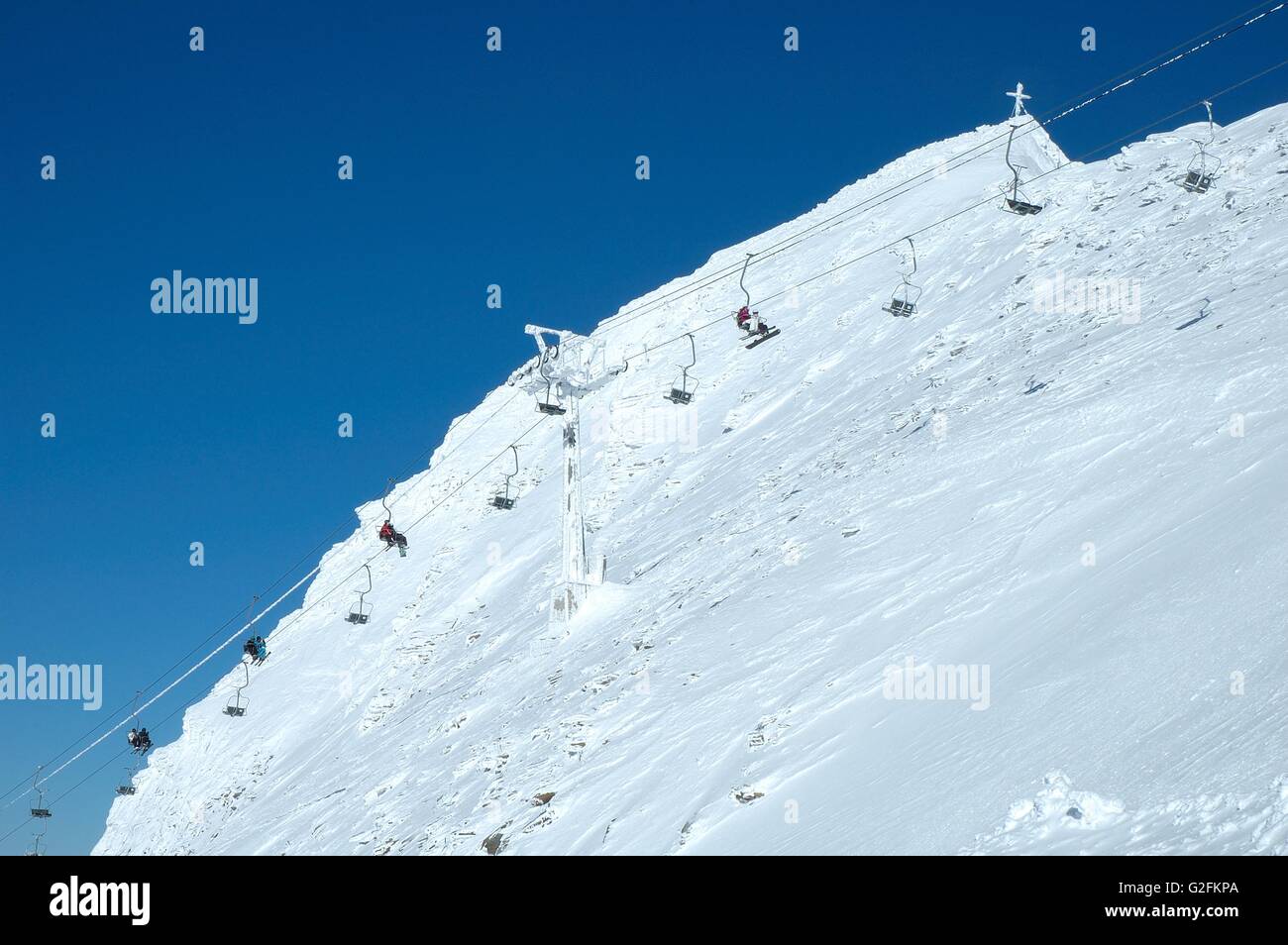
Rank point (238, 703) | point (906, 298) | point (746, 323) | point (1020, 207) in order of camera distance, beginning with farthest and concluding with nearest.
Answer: point (238, 703), point (906, 298), point (746, 323), point (1020, 207)

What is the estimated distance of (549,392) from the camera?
30906mm

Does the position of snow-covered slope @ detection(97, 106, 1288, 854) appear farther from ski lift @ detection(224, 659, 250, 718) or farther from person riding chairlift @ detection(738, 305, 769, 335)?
person riding chairlift @ detection(738, 305, 769, 335)

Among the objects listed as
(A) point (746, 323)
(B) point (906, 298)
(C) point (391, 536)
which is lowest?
(C) point (391, 536)

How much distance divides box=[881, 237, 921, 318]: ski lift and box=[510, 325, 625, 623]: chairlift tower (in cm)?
898

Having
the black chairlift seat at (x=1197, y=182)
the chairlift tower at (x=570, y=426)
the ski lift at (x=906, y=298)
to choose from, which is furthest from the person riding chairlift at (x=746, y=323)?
the black chairlift seat at (x=1197, y=182)

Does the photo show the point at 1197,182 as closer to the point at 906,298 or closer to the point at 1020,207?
the point at 906,298

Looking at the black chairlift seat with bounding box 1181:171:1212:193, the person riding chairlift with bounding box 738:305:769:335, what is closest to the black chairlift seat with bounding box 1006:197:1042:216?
the person riding chairlift with bounding box 738:305:769:335

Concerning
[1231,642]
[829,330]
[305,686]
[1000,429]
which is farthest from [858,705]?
[305,686]

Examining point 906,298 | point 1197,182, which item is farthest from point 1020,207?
point 1197,182

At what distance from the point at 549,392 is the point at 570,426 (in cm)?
97

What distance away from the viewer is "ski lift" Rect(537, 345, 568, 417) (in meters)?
30.5

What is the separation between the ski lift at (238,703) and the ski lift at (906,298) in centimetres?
2124

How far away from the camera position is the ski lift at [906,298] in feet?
116

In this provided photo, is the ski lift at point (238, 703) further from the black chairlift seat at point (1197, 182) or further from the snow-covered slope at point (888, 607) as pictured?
the black chairlift seat at point (1197, 182)
